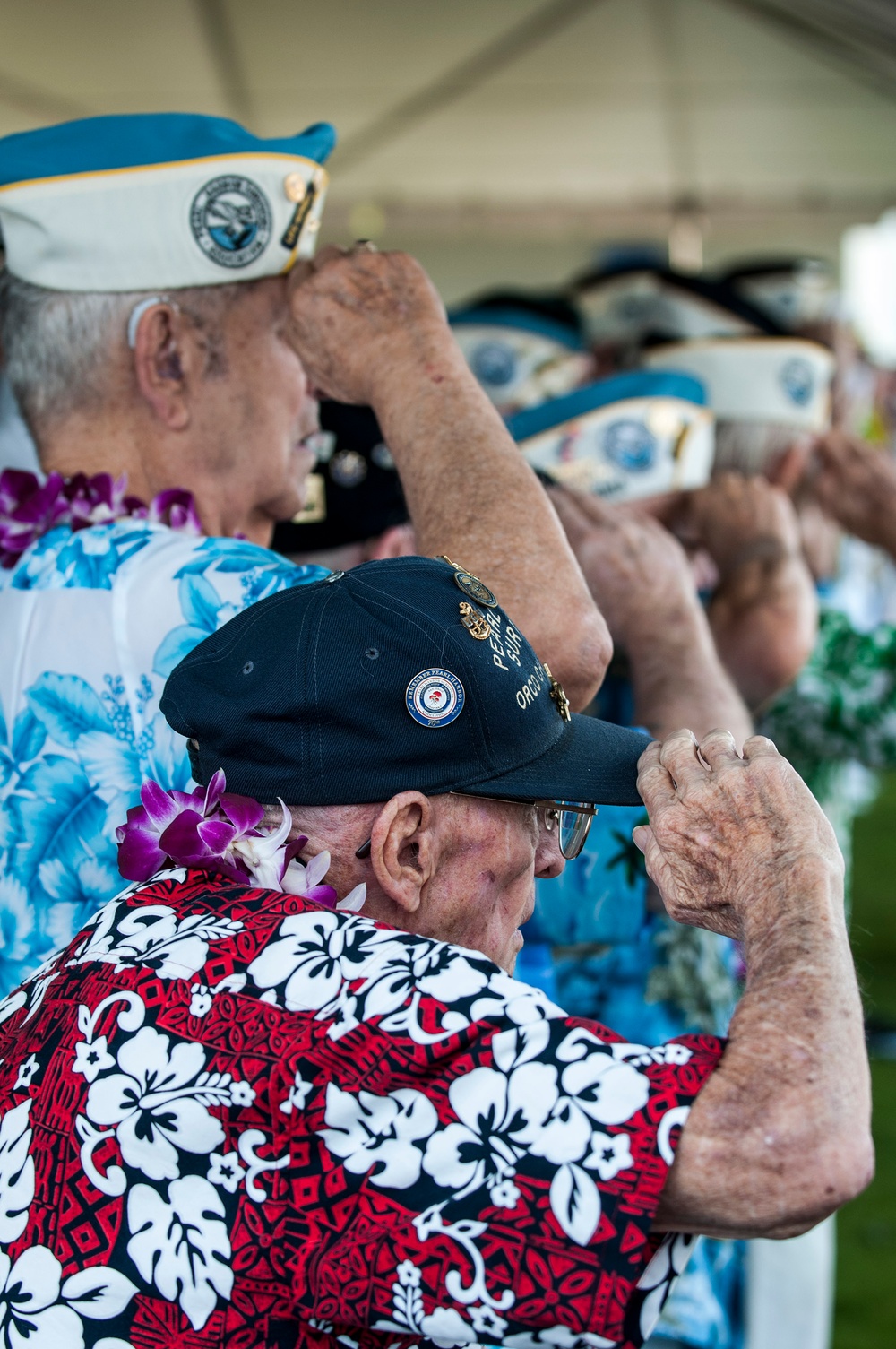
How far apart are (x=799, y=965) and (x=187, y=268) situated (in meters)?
A: 1.28

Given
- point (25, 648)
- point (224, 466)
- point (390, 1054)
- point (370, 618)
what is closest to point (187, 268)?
point (224, 466)

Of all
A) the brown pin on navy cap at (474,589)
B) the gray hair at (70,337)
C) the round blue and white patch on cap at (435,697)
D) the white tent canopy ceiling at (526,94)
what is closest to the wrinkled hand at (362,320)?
the gray hair at (70,337)

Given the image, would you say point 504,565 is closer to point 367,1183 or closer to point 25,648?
point 25,648

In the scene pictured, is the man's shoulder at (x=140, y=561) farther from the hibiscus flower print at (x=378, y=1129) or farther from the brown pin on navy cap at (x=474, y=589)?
the hibiscus flower print at (x=378, y=1129)

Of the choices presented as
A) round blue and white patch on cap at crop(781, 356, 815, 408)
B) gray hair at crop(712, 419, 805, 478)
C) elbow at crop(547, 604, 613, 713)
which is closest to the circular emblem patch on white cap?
elbow at crop(547, 604, 613, 713)

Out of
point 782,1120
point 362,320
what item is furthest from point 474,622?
point 362,320

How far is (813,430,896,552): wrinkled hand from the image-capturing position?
146 inches

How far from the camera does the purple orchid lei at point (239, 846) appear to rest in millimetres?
1285

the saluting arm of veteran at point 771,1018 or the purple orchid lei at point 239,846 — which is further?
the purple orchid lei at point 239,846

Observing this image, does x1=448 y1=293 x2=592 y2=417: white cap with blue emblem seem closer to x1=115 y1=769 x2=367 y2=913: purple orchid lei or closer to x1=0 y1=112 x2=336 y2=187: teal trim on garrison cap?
x1=0 y1=112 x2=336 y2=187: teal trim on garrison cap

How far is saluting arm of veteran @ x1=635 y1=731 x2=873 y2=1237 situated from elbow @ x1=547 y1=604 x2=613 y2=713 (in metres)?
0.32

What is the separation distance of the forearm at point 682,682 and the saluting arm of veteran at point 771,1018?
33.5 inches

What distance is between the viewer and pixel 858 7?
5.18 m

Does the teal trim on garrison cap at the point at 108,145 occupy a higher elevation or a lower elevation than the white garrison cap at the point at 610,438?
higher
